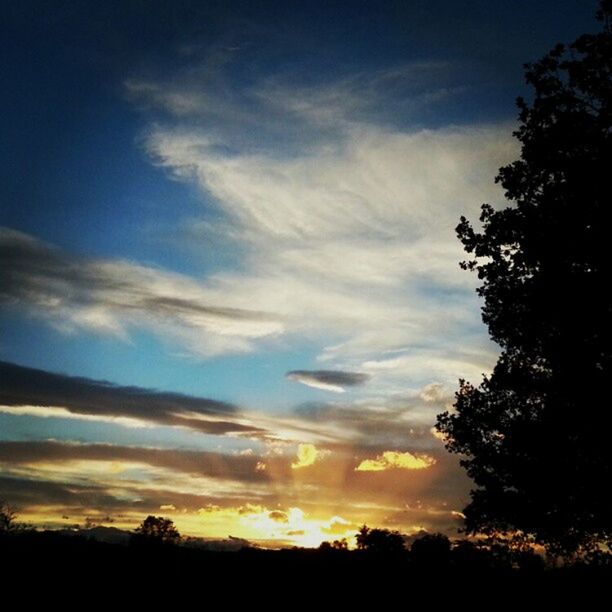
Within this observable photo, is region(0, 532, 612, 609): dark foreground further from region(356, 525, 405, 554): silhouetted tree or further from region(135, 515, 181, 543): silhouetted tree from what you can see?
region(135, 515, 181, 543): silhouetted tree

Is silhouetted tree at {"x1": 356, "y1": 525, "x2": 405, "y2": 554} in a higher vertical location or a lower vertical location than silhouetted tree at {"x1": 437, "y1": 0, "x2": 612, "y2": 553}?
lower

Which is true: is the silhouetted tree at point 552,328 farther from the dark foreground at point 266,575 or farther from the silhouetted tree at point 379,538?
the silhouetted tree at point 379,538

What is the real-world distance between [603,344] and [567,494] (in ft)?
16.8

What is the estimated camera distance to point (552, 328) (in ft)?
70.2

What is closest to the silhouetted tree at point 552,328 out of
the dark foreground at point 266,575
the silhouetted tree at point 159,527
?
the dark foreground at point 266,575

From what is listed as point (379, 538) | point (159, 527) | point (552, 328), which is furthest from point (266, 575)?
point (159, 527)

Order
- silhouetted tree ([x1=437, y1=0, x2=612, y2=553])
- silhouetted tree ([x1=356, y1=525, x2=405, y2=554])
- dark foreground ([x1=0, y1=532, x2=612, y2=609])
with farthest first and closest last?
silhouetted tree ([x1=356, y1=525, x2=405, y2=554]), silhouetted tree ([x1=437, y1=0, x2=612, y2=553]), dark foreground ([x1=0, y1=532, x2=612, y2=609])

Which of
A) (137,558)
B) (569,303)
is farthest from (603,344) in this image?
(137,558)

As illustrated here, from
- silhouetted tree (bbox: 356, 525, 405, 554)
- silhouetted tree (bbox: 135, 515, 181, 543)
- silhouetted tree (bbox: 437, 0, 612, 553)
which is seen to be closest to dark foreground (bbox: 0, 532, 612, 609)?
silhouetted tree (bbox: 437, 0, 612, 553)

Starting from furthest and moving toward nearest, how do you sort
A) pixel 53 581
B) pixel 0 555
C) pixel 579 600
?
pixel 579 600, pixel 0 555, pixel 53 581

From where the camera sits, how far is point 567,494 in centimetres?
2102

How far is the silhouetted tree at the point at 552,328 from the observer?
66.6 ft

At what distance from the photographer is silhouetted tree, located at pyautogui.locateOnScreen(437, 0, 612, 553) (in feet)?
66.6

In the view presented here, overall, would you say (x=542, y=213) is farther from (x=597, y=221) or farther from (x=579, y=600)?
(x=579, y=600)
